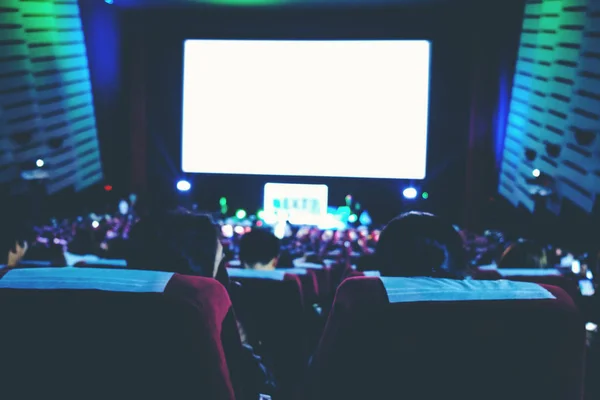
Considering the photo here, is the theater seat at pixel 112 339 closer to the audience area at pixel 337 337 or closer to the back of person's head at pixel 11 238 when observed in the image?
the audience area at pixel 337 337

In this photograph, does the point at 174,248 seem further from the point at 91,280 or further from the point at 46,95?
the point at 46,95

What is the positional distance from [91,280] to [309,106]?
902 cm

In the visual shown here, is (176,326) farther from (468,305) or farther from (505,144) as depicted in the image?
(505,144)

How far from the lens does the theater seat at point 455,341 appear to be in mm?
1548

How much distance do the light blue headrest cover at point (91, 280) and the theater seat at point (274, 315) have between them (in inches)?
47.2

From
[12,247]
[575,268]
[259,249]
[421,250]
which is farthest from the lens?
[575,268]

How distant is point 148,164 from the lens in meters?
11.1

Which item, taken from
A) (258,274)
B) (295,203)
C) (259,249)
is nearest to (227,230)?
(295,203)

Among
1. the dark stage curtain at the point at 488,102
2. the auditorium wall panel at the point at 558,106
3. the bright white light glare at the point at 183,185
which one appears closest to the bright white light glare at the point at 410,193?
the dark stage curtain at the point at 488,102

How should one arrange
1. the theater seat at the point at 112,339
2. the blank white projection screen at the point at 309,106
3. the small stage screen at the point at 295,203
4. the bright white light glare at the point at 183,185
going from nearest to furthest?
the theater seat at the point at 112,339, the small stage screen at the point at 295,203, the blank white projection screen at the point at 309,106, the bright white light glare at the point at 183,185

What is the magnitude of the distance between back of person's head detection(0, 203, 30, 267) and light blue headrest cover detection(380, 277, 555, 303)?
2.61 metres

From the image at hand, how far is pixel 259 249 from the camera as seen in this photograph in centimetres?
368

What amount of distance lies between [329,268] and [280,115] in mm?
5870

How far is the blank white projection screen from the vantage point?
10141 millimetres
